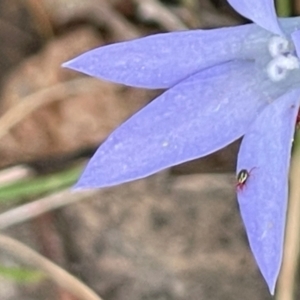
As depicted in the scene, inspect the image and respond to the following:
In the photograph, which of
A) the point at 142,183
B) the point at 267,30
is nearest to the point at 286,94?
the point at 267,30

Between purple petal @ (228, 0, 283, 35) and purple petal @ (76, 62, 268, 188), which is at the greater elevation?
purple petal @ (228, 0, 283, 35)

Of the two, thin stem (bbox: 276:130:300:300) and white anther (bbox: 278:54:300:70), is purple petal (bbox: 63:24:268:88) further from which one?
thin stem (bbox: 276:130:300:300)

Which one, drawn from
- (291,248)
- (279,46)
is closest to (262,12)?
(279,46)

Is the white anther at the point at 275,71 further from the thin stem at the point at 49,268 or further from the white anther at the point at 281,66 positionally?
the thin stem at the point at 49,268

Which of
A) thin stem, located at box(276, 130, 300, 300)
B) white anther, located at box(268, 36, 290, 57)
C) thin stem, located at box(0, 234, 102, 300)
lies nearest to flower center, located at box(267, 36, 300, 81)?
white anther, located at box(268, 36, 290, 57)

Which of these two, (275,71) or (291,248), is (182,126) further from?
(291,248)

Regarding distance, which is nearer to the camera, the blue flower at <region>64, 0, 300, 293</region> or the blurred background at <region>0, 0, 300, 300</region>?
the blue flower at <region>64, 0, 300, 293</region>
